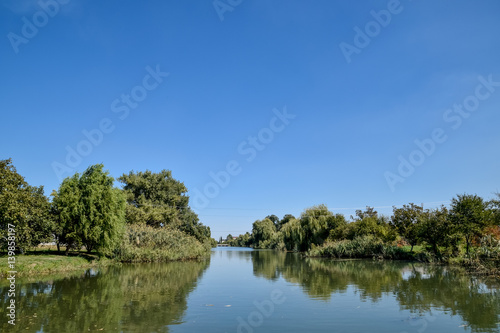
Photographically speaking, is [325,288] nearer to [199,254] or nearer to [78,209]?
[78,209]

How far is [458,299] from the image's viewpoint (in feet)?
43.3

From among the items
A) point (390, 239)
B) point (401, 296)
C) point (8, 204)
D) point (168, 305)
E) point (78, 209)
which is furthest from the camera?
point (390, 239)

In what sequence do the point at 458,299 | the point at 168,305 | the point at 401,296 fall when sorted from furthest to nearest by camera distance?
the point at 401,296 → the point at 458,299 → the point at 168,305

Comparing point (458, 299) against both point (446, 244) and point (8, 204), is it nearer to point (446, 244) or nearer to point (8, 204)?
point (446, 244)

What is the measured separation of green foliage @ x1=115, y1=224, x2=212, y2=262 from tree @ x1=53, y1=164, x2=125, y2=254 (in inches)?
150

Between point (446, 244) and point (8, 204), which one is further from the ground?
point (8, 204)

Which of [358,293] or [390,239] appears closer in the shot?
[358,293]

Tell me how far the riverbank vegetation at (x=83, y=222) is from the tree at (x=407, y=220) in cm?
2597

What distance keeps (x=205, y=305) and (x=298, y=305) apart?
3.52 metres

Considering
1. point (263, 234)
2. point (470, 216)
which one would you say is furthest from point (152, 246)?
point (263, 234)

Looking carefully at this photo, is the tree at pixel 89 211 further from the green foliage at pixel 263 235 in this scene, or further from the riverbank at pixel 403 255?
the green foliage at pixel 263 235

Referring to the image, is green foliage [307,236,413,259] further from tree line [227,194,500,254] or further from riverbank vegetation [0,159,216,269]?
riverbank vegetation [0,159,216,269]

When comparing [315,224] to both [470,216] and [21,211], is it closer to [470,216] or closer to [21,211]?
[470,216]

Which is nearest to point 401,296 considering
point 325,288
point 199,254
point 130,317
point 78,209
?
point 325,288
